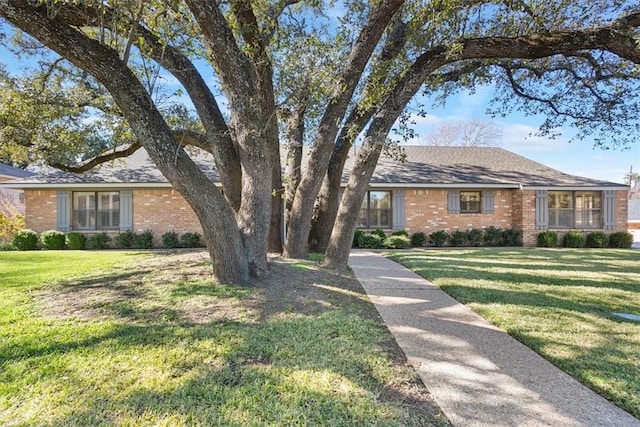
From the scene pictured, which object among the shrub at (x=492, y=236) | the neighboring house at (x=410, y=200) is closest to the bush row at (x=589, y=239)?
the neighboring house at (x=410, y=200)

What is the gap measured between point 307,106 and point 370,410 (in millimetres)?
6096

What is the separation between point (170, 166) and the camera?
14.0ft

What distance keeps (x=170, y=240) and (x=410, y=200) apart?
9526 mm

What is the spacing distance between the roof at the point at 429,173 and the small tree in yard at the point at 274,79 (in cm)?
370

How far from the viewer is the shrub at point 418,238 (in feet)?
45.2

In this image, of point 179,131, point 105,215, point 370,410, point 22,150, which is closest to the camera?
point 370,410

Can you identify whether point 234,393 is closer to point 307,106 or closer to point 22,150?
point 307,106

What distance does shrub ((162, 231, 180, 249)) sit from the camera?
1264cm

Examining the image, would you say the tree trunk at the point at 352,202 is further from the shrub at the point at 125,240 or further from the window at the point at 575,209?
the window at the point at 575,209

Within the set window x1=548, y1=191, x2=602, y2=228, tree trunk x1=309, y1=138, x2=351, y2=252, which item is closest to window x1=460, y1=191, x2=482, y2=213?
window x1=548, y1=191, x2=602, y2=228

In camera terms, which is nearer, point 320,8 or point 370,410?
point 370,410

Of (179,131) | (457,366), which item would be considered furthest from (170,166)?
(457,366)

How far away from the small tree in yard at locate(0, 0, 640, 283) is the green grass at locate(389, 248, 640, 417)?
105 inches

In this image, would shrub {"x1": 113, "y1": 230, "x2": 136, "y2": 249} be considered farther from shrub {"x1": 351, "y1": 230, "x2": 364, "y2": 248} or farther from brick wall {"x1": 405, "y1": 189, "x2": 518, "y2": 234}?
brick wall {"x1": 405, "y1": 189, "x2": 518, "y2": 234}
